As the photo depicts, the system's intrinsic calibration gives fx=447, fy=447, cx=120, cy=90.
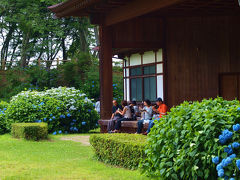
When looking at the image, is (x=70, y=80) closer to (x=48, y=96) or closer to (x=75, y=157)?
(x=48, y=96)

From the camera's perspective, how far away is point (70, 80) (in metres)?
30.1

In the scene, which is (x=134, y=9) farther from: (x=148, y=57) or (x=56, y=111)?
(x=56, y=111)

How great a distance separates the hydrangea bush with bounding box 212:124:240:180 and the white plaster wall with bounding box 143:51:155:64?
12.8 meters

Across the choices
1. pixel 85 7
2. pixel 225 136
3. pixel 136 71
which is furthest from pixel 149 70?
pixel 225 136

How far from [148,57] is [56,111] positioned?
4525 millimetres

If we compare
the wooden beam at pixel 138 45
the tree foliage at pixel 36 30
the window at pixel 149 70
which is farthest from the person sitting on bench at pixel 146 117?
the tree foliage at pixel 36 30

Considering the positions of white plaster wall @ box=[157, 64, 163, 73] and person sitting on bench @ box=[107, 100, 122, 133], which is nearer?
person sitting on bench @ box=[107, 100, 122, 133]

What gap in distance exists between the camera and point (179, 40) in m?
16.7

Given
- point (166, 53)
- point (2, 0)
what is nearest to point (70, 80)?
point (2, 0)

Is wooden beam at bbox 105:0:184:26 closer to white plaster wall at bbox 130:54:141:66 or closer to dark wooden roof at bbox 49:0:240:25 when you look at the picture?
dark wooden roof at bbox 49:0:240:25

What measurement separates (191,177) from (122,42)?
958 centimetres

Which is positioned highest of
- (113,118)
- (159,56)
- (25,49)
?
(25,49)

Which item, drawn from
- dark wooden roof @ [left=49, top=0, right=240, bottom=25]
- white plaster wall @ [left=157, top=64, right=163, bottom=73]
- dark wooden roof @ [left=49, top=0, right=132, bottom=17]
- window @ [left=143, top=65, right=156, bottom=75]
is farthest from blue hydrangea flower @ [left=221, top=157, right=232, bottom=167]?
window @ [left=143, top=65, right=156, bottom=75]

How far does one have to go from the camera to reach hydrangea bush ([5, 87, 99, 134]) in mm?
17688
